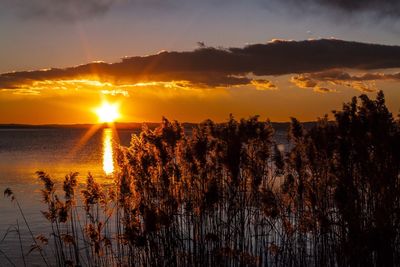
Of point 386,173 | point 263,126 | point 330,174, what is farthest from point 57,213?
point 386,173

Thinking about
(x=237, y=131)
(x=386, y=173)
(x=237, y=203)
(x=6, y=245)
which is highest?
(x=237, y=131)

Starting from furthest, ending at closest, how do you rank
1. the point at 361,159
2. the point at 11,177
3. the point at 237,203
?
1. the point at 11,177
2. the point at 237,203
3. the point at 361,159

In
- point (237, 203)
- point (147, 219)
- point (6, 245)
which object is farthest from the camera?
point (6, 245)

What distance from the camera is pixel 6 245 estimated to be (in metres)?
15.2

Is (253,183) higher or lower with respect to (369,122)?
lower

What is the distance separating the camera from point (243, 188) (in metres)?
10.3

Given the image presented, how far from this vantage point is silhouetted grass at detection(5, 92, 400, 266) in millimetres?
8164

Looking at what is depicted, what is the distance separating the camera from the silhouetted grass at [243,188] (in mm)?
8164

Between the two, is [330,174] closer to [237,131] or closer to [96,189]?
[237,131]

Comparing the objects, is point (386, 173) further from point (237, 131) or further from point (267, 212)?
point (237, 131)

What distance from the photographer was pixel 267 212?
858 cm

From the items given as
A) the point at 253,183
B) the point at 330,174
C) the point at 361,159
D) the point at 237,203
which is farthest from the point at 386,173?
the point at 237,203

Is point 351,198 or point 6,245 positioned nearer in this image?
point 351,198

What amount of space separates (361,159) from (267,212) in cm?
168
